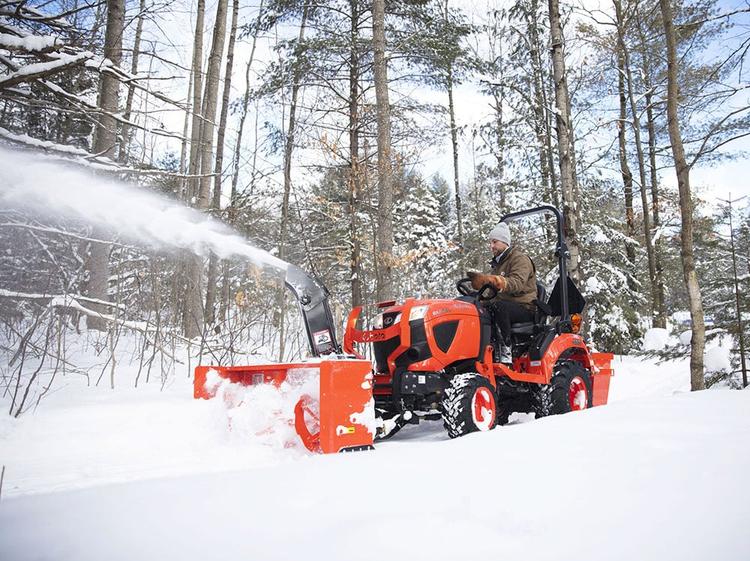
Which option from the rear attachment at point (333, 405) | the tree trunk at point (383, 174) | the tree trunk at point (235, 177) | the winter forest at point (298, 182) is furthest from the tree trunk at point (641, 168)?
the rear attachment at point (333, 405)

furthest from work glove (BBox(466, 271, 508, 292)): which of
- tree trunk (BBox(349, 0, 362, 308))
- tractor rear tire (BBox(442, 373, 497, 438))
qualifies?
tree trunk (BBox(349, 0, 362, 308))

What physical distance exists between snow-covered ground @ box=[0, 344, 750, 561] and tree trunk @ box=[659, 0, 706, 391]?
11.7 feet

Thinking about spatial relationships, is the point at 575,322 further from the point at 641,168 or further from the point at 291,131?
the point at 641,168

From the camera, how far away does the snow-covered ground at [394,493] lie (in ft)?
6.30

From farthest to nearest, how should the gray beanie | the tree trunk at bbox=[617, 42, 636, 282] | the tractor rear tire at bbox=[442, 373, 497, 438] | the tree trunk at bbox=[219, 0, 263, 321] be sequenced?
the tree trunk at bbox=[617, 42, 636, 282], the tree trunk at bbox=[219, 0, 263, 321], the gray beanie, the tractor rear tire at bbox=[442, 373, 497, 438]

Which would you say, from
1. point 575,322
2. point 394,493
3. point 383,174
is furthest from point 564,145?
point 394,493

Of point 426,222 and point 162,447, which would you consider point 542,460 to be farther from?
point 426,222

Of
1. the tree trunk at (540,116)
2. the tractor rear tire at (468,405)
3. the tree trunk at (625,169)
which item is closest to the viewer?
the tractor rear tire at (468,405)

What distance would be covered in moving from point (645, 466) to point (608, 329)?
12215 millimetres

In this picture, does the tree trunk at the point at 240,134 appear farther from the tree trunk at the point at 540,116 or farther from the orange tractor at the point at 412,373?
the tree trunk at the point at 540,116

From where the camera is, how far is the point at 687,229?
750 centimetres

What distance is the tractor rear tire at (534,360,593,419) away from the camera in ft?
17.7

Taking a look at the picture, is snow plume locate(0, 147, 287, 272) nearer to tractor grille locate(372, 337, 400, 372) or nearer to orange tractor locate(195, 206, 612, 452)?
orange tractor locate(195, 206, 612, 452)

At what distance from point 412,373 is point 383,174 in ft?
19.1
